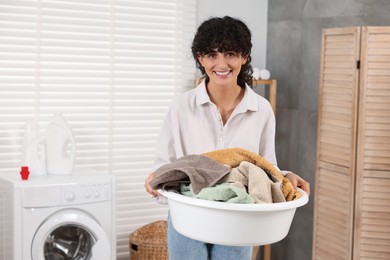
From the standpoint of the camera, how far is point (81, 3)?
3.74 metres

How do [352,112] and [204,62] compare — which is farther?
[352,112]

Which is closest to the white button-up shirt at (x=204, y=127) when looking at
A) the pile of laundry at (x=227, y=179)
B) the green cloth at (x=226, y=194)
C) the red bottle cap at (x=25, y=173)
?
the pile of laundry at (x=227, y=179)

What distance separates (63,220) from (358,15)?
6.67ft

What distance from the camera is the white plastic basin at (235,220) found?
1529mm

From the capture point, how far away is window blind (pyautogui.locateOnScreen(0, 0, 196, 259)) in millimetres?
3586

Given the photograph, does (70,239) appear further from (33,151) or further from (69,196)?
(33,151)

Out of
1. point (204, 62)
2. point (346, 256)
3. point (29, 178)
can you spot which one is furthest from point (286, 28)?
point (204, 62)

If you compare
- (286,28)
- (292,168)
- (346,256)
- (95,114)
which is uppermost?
(286,28)

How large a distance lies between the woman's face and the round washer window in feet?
5.75

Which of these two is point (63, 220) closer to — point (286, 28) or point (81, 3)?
point (81, 3)

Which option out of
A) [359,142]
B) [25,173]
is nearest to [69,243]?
[25,173]

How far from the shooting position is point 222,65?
1.84m

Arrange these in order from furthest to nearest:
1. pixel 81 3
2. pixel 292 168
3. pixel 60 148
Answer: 1. pixel 292 168
2. pixel 81 3
3. pixel 60 148

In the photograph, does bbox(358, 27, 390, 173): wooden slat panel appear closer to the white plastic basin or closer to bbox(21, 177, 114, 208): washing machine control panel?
bbox(21, 177, 114, 208): washing machine control panel
